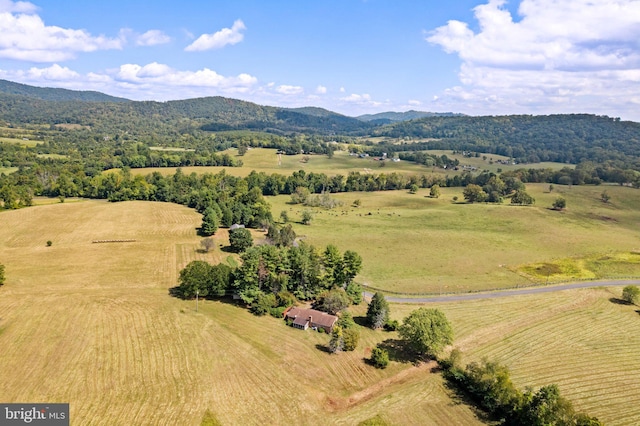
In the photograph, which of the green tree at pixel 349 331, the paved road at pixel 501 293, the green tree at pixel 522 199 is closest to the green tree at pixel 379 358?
the green tree at pixel 349 331

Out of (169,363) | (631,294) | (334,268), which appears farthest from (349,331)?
(631,294)

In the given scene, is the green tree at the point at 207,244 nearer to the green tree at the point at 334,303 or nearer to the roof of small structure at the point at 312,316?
the roof of small structure at the point at 312,316

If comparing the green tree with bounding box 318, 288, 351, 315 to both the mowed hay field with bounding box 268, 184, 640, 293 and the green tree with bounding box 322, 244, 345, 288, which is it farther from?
the mowed hay field with bounding box 268, 184, 640, 293

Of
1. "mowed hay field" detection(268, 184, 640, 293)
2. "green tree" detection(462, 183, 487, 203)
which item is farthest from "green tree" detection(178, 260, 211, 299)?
"green tree" detection(462, 183, 487, 203)

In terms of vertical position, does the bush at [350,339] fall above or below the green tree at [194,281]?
below

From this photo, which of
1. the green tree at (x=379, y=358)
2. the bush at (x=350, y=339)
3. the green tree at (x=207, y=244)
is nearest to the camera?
the green tree at (x=379, y=358)

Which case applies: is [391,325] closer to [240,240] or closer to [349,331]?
[349,331]
